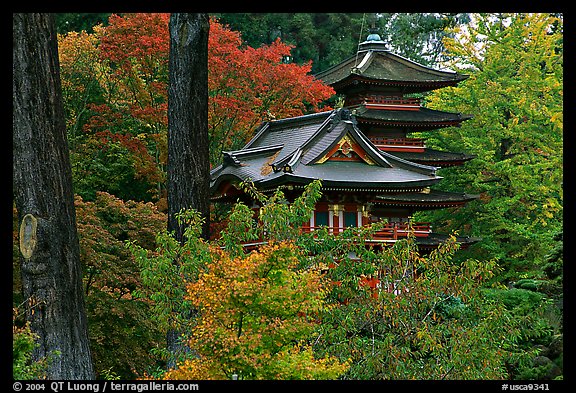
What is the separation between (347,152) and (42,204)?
11.4 meters

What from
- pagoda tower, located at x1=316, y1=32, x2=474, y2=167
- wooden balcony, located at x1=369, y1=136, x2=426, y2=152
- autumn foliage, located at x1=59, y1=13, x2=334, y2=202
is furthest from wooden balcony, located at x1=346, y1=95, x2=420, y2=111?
autumn foliage, located at x1=59, y1=13, x2=334, y2=202

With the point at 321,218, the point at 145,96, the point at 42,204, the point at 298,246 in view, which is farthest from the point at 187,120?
the point at 145,96

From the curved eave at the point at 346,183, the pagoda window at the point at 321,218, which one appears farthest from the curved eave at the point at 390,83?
the pagoda window at the point at 321,218

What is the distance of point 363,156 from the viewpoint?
19.9m

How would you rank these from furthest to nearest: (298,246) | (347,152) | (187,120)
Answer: (347,152) → (187,120) → (298,246)

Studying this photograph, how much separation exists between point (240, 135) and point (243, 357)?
17949 millimetres

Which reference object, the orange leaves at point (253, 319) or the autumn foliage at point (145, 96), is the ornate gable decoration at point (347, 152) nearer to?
the autumn foliage at point (145, 96)

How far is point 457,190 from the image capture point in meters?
26.8

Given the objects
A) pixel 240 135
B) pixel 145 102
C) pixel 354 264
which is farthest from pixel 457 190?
pixel 354 264

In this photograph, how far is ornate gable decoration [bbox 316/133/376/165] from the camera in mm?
19531

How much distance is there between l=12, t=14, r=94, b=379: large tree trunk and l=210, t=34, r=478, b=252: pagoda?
21.8 feet

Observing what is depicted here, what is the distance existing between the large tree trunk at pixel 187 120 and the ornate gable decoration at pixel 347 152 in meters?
8.72

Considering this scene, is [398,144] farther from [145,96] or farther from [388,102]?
[145,96]

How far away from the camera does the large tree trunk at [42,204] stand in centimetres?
905
